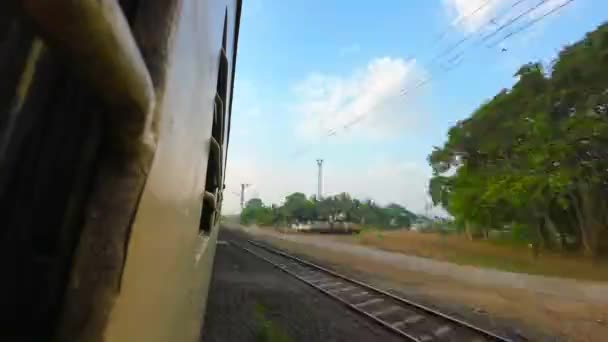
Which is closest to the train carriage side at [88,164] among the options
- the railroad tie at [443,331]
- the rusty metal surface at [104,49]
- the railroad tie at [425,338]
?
the rusty metal surface at [104,49]

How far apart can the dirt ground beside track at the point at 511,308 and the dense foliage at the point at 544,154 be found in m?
8.56

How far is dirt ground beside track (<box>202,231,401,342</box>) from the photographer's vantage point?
6.71 meters

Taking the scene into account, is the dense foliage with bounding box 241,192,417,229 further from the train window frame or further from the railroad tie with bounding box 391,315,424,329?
the train window frame

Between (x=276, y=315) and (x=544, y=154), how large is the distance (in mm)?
15862

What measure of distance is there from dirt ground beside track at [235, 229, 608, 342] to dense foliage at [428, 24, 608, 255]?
8558 millimetres

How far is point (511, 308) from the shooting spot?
388 inches

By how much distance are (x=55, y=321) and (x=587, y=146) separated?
69.5 feet

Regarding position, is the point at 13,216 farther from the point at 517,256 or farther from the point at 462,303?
the point at 517,256

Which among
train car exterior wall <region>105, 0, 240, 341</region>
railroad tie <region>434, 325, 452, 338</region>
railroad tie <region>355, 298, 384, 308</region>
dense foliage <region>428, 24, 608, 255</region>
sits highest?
dense foliage <region>428, 24, 608, 255</region>

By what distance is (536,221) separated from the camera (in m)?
25.2

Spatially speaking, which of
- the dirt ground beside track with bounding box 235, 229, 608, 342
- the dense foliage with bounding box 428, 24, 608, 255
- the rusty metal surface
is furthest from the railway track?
the dense foliage with bounding box 428, 24, 608, 255

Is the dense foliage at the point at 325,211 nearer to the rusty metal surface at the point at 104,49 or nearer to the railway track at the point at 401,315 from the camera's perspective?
the railway track at the point at 401,315

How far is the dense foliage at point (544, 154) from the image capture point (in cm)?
1800

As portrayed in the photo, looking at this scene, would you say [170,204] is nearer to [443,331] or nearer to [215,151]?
[215,151]
